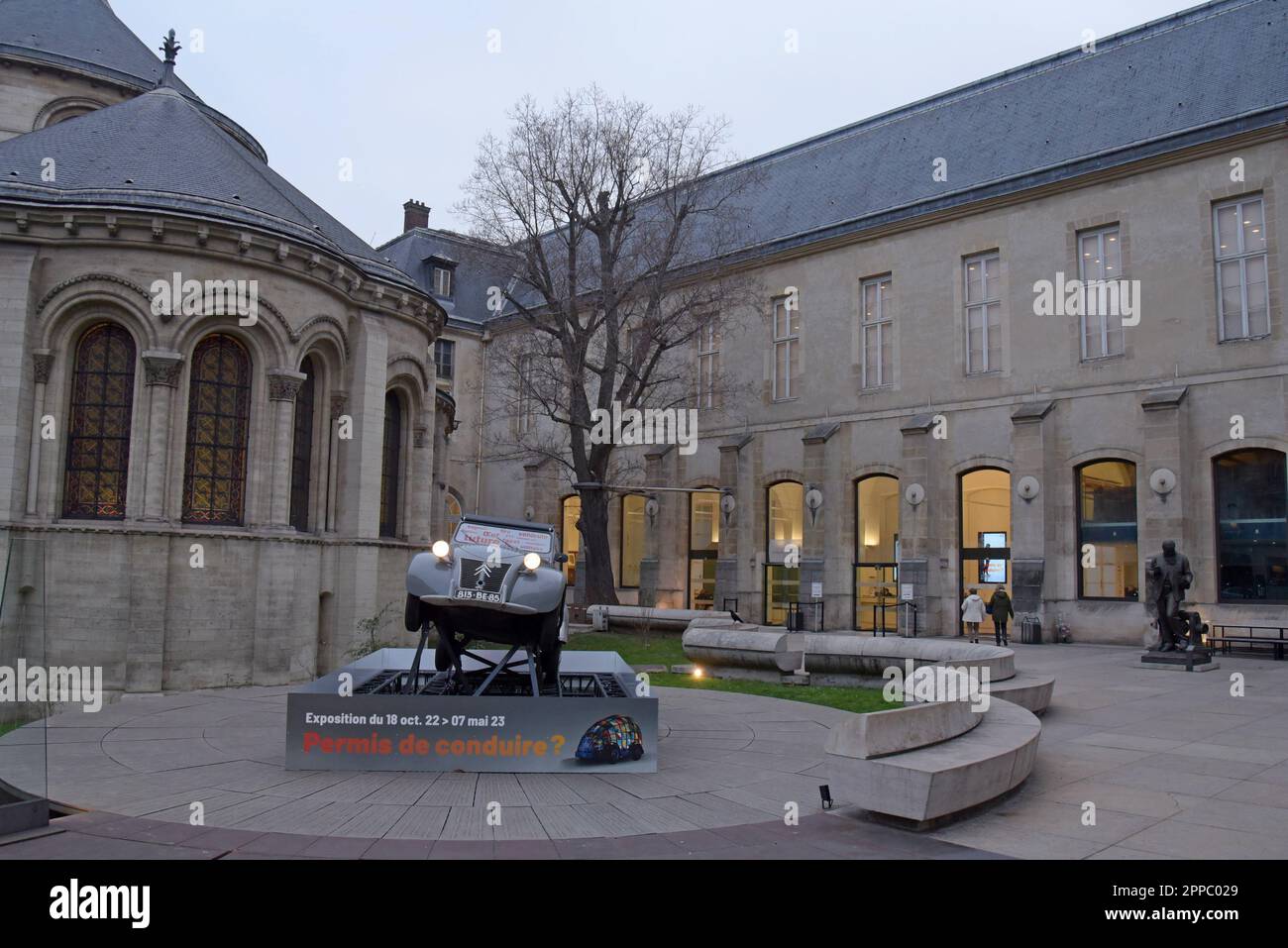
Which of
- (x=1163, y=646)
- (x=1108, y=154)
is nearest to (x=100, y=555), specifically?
(x=1163, y=646)

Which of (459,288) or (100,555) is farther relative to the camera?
(459,288)

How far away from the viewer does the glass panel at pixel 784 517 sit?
1452 inches

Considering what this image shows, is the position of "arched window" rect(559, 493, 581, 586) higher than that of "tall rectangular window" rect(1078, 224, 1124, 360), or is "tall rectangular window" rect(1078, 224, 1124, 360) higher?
"tall rectangular window" rect(1078, 224, 1124, 360)

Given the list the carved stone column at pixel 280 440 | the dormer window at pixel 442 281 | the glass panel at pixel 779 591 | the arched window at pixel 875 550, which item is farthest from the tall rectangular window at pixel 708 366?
the carved stone column at pixel 280 440

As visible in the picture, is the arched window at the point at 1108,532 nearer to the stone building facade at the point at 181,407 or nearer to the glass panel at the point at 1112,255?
the glass panel at the point at 1112,255

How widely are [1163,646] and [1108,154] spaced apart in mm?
15184

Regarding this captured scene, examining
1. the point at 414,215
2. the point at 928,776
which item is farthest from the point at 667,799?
the point at 414,215

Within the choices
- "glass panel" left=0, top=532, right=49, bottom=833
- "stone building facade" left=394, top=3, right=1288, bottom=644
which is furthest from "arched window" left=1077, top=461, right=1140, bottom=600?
"glass panel" left=0, top=532, right=49, bottom=833

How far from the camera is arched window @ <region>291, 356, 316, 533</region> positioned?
20.5 m

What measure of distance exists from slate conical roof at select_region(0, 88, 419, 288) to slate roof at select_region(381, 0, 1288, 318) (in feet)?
64.4

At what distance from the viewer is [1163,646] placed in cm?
2134

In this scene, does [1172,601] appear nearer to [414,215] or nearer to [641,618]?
[641,618]

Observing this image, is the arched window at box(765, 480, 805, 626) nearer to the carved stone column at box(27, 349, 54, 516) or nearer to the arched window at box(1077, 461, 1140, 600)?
the arched window at box(1077, 461, 1140, 600)

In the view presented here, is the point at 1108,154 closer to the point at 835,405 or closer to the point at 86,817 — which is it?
the point at 835,405
